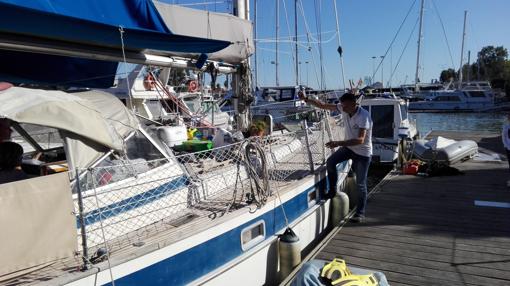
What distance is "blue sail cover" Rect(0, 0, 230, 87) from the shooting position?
3.38m

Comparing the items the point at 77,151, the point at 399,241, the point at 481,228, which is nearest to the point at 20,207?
the point at 77,151

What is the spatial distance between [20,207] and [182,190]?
1.75m

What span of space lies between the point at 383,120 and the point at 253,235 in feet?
32.3

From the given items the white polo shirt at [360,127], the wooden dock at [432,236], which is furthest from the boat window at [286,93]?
the white polo shirt at [360,127]

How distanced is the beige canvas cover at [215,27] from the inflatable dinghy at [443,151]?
7067 millimetres

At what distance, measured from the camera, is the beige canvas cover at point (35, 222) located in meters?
2.39

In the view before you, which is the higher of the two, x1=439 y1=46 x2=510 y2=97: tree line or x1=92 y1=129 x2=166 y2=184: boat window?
x1=439 y1=46 x2=510 y2=97: tree line

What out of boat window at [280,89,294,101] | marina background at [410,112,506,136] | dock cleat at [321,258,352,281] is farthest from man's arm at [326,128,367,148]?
marina background at [410,112,506,136]

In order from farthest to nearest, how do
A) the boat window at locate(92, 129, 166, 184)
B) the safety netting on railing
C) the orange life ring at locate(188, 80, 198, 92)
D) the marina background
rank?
the marina background → the orange life ring at locate(188, 80, 198, 92) → the boat window at locate(92, 129, 166, 184) → the safety netting on railing

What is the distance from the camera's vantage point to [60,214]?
103 inches

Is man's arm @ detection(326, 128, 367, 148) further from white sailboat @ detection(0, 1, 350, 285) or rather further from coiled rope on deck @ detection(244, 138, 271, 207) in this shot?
coiled rope on deck @ detection(244, 138, 271, 207)

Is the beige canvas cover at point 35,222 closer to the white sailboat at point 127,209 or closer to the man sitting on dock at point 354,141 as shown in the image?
the white sailboat at point 127,209

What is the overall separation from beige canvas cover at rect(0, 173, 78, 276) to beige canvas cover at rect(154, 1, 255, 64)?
307cm

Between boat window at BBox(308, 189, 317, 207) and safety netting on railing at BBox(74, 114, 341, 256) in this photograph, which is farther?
boat window at BBox(308, 189, 317, 207)
